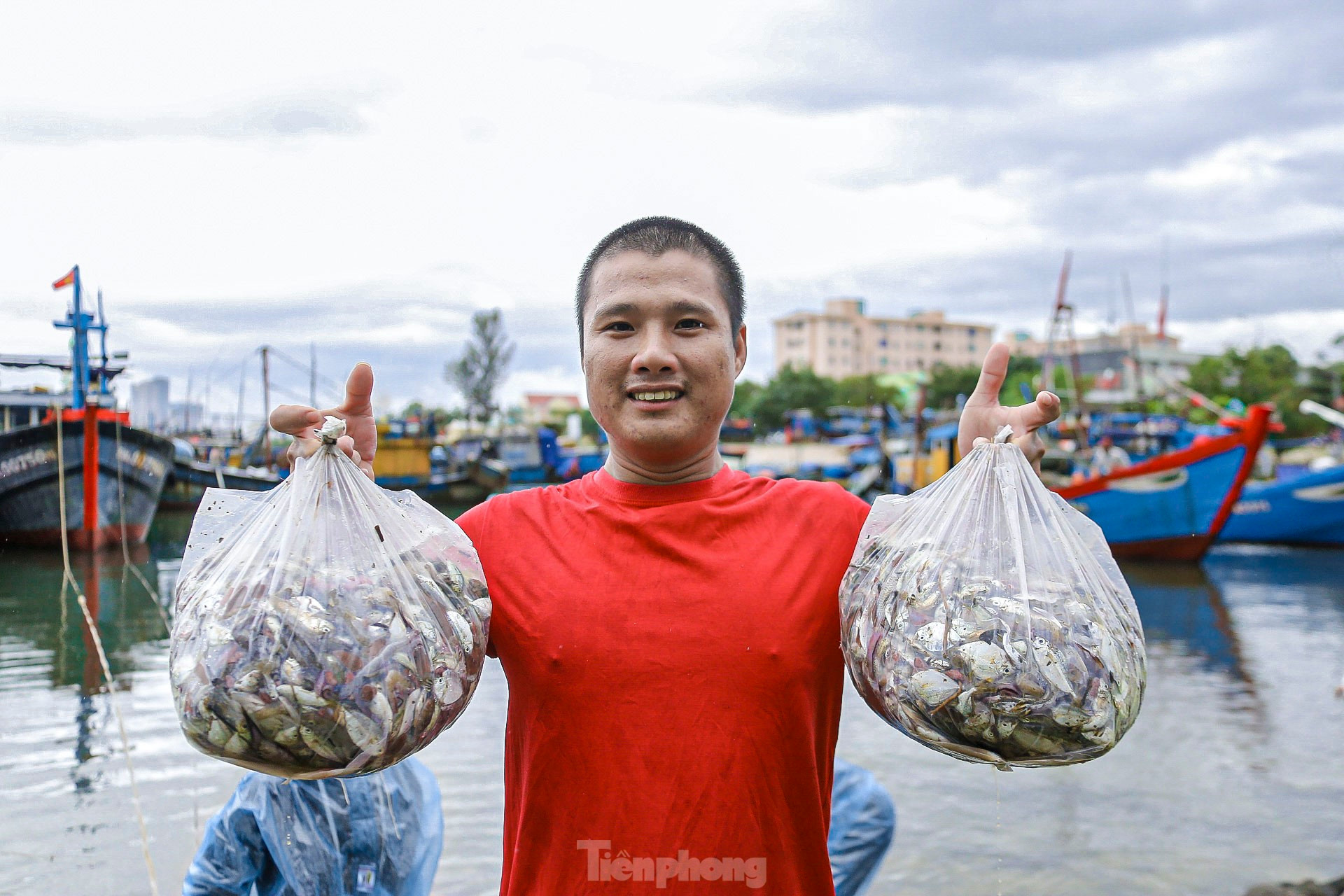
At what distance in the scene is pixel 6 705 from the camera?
22.9 feet

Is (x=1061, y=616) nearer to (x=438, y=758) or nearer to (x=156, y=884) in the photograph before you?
(x=156, y=884)

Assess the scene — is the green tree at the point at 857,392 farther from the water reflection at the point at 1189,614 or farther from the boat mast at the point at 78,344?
the boat mast at the point at 78,344

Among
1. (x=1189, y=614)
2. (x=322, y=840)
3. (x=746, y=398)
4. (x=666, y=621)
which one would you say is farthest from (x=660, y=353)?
(x=746, y=398)

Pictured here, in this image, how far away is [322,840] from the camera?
9.00 ft

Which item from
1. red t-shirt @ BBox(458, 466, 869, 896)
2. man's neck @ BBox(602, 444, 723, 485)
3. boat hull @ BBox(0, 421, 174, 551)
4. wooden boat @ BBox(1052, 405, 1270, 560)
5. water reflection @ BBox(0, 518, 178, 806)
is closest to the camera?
red t-shirt @ BBox(458, 466, 869, 896)

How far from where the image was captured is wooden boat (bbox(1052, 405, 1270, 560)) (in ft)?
52.7

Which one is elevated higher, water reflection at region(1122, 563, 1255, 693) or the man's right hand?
the man's right hand

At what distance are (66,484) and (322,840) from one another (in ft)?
57.1

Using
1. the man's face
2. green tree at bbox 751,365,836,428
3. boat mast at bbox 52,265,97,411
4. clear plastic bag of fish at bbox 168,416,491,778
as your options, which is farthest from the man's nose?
green tree at bbox 751,365,836,428

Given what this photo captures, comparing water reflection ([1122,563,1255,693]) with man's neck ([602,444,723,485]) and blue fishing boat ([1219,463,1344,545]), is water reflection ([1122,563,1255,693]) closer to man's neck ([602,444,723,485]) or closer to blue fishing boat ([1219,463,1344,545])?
blue fishing boat ([1219,463,1344,545])

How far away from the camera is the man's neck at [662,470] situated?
1.78 metres

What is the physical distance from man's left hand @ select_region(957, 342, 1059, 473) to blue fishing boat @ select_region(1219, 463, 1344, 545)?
1935cm

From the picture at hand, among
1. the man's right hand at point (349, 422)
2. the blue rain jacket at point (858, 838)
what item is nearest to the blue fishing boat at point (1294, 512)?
the blue rain jacket at point (858, 838)

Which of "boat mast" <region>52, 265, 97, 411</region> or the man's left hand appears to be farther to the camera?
"boat mast" <region>52, 265, 97, 411</region>
